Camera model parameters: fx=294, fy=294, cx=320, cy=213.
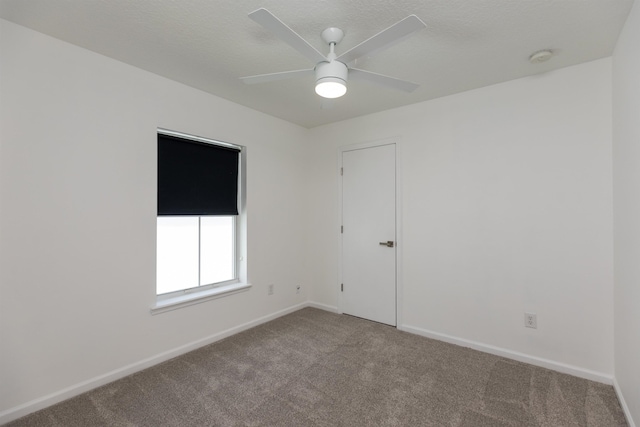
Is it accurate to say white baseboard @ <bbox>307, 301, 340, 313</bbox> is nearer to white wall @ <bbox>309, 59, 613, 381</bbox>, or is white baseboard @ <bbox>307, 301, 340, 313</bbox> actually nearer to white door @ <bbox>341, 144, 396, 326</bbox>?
white door @ <bbox>341, 144, 396, 326</bbox>

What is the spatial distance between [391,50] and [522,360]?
2850 mm

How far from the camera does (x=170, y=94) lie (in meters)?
2.70

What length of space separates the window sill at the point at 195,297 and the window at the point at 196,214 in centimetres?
6

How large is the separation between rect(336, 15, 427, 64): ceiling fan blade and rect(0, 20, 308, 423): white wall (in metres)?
1.85

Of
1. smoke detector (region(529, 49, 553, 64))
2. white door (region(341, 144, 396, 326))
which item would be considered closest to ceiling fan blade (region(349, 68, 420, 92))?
smoke detector (region(529, 49, 553, 64))

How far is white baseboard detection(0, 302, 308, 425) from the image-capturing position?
75.1 inches

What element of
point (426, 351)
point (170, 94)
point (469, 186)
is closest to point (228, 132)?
point (170, 94)

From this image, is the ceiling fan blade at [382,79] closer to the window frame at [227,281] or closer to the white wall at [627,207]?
the white wall at [627,207]

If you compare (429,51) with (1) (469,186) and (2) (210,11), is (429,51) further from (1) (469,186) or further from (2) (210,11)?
(2) (210,11)

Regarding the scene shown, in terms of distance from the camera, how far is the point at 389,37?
152 cm

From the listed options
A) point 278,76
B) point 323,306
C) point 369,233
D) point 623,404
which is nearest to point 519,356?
point 623,404

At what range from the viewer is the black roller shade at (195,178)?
9.00 ft

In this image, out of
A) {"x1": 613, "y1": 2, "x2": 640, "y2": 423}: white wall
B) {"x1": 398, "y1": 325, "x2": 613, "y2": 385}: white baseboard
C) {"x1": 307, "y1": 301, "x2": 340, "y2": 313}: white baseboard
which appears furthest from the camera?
{"x1": 307, "y1": 301, "x2": 340, "y2": 313}: white baseboard

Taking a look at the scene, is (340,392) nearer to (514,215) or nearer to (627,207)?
(514,215)
